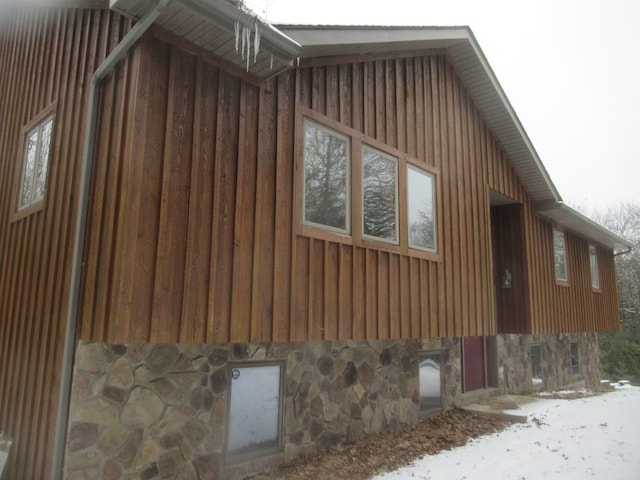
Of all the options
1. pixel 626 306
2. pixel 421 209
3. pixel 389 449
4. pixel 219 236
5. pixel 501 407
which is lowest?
pixel 389 449

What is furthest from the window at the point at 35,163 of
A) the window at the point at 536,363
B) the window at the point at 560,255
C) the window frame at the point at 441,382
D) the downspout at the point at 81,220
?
the window at the point at 536,363

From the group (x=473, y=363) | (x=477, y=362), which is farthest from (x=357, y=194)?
(x=477, y=362)

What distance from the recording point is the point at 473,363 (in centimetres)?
981

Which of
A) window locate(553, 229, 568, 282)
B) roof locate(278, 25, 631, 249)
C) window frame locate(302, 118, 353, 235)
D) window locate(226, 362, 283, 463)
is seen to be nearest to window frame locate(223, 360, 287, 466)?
window locate(226, 362, 283, 463)

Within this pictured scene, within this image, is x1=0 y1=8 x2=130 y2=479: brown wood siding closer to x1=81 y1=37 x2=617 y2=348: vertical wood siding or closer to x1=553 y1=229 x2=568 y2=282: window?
x1=81 y1=37 x2=617 y2=348: vertical wood siding

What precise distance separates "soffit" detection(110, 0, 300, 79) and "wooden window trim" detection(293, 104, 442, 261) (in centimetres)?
94

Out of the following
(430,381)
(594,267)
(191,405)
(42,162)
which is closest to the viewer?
(191,405)

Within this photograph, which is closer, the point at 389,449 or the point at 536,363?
the point at 389,449

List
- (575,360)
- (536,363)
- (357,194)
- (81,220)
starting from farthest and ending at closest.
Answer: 1. (575,360)
2. (536,363)
3. (357,194)
4. (81,220)

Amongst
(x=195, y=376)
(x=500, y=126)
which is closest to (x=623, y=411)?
(x=500, y=126)

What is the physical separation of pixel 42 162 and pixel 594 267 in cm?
1400

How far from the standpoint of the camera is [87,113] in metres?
4.41

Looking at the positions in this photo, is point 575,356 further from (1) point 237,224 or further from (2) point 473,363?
(1) point 237,224

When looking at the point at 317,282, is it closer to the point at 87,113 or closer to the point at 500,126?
the point at 87,113
